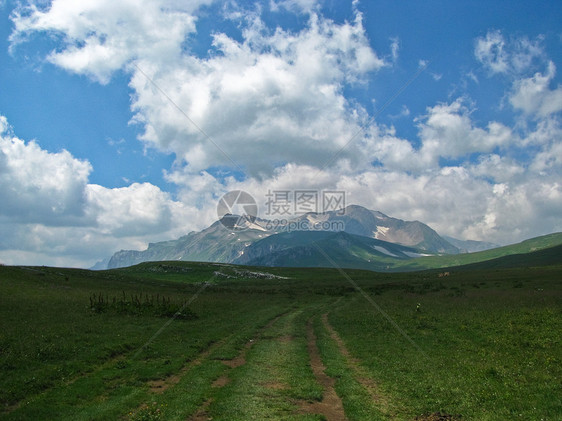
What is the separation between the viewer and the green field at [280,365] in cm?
1557

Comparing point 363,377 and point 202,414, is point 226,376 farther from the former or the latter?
point 363,377

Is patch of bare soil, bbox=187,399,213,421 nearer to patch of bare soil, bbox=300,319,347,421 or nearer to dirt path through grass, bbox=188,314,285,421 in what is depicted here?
dirt path through grass, bbox=188,314,285,421

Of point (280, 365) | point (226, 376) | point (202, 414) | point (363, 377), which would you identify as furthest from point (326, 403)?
point (280, 365)

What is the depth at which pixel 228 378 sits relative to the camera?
66.9 ft

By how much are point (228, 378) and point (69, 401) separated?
7.87 metres

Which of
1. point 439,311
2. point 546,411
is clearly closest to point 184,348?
point 546,411

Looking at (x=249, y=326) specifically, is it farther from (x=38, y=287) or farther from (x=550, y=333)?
(x=38, y=287)

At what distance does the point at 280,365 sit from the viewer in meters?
23.3

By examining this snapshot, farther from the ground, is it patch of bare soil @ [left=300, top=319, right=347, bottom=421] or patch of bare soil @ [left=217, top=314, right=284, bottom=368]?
patch of bare soil @ [left=300, top=319, right=347, bottom=421]

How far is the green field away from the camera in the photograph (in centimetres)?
1557

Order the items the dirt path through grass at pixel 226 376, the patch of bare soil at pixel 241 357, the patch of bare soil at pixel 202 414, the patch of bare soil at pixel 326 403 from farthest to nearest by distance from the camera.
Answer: the patch of bare soil at pixel 241 357 → the patch of bare soil at pixel 326 403 → the dirt path through grass at pixel 226 376 → the patch of bare soil at pixel 202 414

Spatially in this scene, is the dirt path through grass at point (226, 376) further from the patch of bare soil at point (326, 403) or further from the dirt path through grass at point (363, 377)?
the dirt path through grass at point (363, 377)

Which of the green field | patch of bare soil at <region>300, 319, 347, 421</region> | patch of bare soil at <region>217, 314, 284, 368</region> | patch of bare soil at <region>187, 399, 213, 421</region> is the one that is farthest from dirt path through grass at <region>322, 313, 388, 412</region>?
patch of bare soil at <region>187, 399, 213, 421</region>

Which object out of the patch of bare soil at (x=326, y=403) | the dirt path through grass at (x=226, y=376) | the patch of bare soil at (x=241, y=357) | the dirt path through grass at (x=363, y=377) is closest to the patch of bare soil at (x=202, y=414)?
the dirt path through grass at (x=226, y=376)
